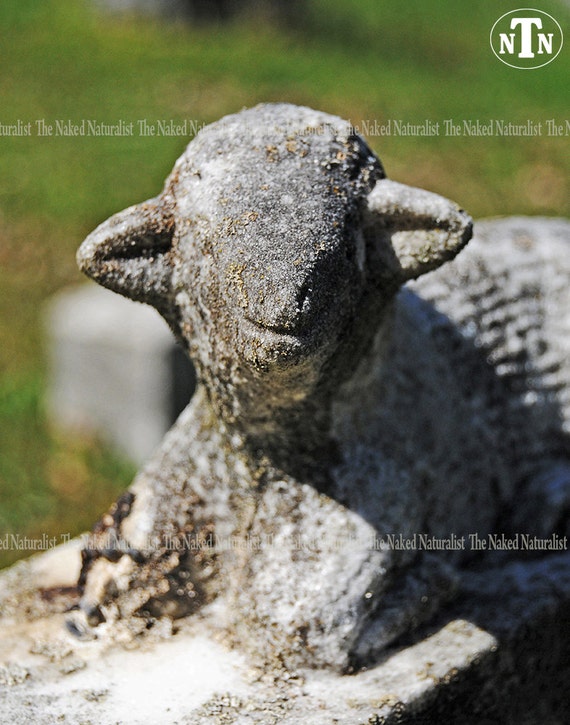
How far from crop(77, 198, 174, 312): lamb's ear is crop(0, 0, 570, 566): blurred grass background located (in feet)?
6.59

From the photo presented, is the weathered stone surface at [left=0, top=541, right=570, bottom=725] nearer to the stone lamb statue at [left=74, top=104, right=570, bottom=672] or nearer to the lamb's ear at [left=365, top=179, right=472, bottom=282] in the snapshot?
the stone lamb statue at [left=74, top=104, right=570, bottom=672]

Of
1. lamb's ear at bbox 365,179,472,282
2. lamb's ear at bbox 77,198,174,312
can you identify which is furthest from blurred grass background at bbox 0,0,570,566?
lamb's ear at bbox 365,179,472,282

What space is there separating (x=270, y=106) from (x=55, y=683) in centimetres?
113

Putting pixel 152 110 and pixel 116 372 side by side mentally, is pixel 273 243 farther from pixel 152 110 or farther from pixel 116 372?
pixel 152 110

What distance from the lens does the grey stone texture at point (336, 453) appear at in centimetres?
181

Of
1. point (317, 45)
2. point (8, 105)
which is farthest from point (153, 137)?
point (317, 45)

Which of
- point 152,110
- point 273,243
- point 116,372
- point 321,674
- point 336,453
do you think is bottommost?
point 321,674

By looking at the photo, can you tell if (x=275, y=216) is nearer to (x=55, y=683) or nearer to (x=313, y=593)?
(x=313, y=593)

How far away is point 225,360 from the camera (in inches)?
73.0

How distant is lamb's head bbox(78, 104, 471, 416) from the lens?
1738 millimetres

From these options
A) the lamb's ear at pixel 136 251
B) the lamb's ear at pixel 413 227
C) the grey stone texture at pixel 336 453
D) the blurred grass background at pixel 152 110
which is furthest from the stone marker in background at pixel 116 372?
the lamb's ear at pixel 413 227

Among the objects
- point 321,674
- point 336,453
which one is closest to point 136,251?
point 336,453

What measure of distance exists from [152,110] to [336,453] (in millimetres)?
5567

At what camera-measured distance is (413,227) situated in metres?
1.89
